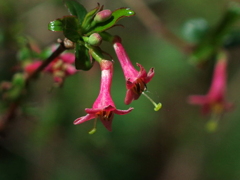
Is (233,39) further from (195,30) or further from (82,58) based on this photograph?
(82,58)

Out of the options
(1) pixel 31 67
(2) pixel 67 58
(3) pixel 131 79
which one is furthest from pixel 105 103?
(1) pixel 31 67

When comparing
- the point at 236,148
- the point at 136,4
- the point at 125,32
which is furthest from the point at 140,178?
the point at 136,4

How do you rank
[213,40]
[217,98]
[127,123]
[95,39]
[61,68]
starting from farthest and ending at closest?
[127,123] → [217,98] → [213,40] → [61,68] → [95,39]

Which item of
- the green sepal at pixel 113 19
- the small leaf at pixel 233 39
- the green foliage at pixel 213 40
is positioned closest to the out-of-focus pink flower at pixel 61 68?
the green sepal at pixel 113 19

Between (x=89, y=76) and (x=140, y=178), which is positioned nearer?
(x=89, y=76)

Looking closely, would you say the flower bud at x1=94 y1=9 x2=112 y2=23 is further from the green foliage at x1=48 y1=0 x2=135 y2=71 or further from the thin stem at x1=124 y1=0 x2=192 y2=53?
the thin stem at x1=124 y1=0 x2=192 y2=53

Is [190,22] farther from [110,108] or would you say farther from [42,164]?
[42,164]

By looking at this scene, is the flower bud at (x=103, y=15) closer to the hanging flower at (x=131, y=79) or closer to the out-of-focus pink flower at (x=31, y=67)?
the hanging flower at (x=131, y=79)
